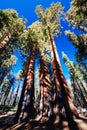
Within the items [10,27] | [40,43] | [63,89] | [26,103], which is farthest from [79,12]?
[26,103]

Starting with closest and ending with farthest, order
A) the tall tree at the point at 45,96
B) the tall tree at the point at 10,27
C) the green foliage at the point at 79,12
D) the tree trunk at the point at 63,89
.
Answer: the tree trunk at the point at 63,89 → the tall tree at the point at 45,96 → the green foliage at the point at 79,12 → the tall tree at the point at 10,27

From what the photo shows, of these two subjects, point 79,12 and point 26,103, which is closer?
point 26,103

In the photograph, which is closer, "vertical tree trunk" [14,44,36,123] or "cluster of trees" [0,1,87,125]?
"vertical tree trunk" [14,44,36,123]

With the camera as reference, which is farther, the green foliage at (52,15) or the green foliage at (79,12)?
the green foliage at (52,15)

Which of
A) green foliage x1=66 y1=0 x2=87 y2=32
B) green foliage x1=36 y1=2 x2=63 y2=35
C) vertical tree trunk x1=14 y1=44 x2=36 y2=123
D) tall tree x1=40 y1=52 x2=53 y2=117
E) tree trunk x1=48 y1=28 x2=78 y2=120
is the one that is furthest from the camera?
green foliage x1=36 y1=2 x2=63 y2=35

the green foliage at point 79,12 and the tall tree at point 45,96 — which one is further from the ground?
the green foliage at point 79,12

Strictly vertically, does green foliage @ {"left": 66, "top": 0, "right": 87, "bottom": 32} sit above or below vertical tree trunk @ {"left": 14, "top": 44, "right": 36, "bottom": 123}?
above

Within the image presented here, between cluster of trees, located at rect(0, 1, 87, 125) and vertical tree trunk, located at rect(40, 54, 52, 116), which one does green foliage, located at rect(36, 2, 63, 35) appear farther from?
vertical tree trunk, located at rect(40, 54, 52, 116)

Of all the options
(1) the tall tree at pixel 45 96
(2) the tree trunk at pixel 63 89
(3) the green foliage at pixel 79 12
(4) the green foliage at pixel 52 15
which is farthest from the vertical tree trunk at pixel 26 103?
(4) the green foliage at pixel 52 15

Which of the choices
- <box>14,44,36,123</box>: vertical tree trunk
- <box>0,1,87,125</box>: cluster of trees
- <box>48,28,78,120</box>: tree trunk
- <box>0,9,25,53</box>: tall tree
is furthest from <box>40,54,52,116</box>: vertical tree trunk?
<box>0,9,25,53</box>: tall tree

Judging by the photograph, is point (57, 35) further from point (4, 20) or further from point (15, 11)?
point (4, 20)

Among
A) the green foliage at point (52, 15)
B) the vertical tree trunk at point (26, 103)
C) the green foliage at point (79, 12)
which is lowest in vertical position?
the vertical tree trunk at point (26, 103)

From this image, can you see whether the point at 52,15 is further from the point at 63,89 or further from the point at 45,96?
the point at 63,89

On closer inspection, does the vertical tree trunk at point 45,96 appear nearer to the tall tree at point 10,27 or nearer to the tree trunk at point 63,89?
the tree trunk at point 63,89
